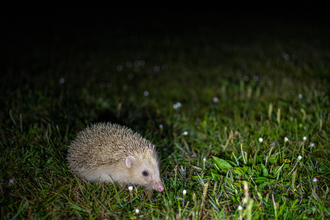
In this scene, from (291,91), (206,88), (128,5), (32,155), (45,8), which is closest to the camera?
(32,155)

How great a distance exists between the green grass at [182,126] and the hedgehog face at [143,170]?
13 centimetres

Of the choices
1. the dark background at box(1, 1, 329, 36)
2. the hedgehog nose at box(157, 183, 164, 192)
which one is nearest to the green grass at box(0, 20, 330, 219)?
the hedgehog nose at box(157, 183, 164, 192)

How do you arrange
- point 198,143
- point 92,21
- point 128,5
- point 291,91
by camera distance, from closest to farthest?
point 198,143 → point 291,91 → point 92,21 → point 128,5

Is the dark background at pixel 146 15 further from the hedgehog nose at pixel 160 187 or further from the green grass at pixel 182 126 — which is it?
the hedgehog nose at pixel 160 187

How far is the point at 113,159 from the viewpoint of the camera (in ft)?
10.5

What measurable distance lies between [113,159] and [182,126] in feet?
5.38

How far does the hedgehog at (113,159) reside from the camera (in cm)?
314

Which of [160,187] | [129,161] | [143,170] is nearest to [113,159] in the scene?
[129,161]

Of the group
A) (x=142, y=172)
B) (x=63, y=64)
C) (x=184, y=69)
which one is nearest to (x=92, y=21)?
(x=63, y=64)

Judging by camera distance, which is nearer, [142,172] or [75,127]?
[142,172]

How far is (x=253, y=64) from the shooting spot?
7.74 meters

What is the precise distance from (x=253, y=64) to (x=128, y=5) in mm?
13736

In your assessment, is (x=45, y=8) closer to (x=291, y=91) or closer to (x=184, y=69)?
(x=184, y=69)

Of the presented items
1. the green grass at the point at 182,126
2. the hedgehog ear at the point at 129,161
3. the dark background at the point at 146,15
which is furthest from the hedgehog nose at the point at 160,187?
the dark background at the point at 146,15
